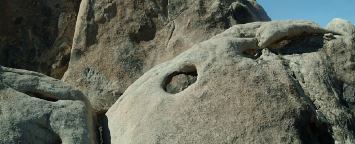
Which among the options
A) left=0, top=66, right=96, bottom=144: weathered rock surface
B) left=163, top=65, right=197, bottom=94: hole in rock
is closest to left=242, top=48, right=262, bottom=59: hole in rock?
left=163, top=65, right=197, bottom=94: hole in rock

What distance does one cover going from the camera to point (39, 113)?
215 inches

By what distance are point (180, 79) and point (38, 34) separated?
3202 mm

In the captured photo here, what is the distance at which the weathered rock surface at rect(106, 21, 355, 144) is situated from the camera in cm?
527

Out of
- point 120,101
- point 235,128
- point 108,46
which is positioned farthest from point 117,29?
point 235,128

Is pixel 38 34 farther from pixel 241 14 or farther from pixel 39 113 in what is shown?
pixel 39 113

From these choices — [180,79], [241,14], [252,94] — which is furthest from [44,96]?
[241,14]

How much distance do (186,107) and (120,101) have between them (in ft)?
3.34

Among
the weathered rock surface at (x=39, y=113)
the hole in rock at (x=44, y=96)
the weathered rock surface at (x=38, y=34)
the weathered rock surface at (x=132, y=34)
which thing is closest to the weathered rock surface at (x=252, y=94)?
the weathered rock surface at (x=39, y=113)

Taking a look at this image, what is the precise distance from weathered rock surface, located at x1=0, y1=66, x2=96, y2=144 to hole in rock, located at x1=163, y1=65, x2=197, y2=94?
2.47 feet

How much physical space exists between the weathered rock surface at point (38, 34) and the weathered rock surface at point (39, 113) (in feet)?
8.23

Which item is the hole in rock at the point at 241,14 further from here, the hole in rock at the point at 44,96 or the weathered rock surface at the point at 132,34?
the hole in rock at the point at 44,96

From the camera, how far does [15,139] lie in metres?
5.22

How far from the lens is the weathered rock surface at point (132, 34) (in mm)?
7746

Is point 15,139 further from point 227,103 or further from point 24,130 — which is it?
point 227,103
